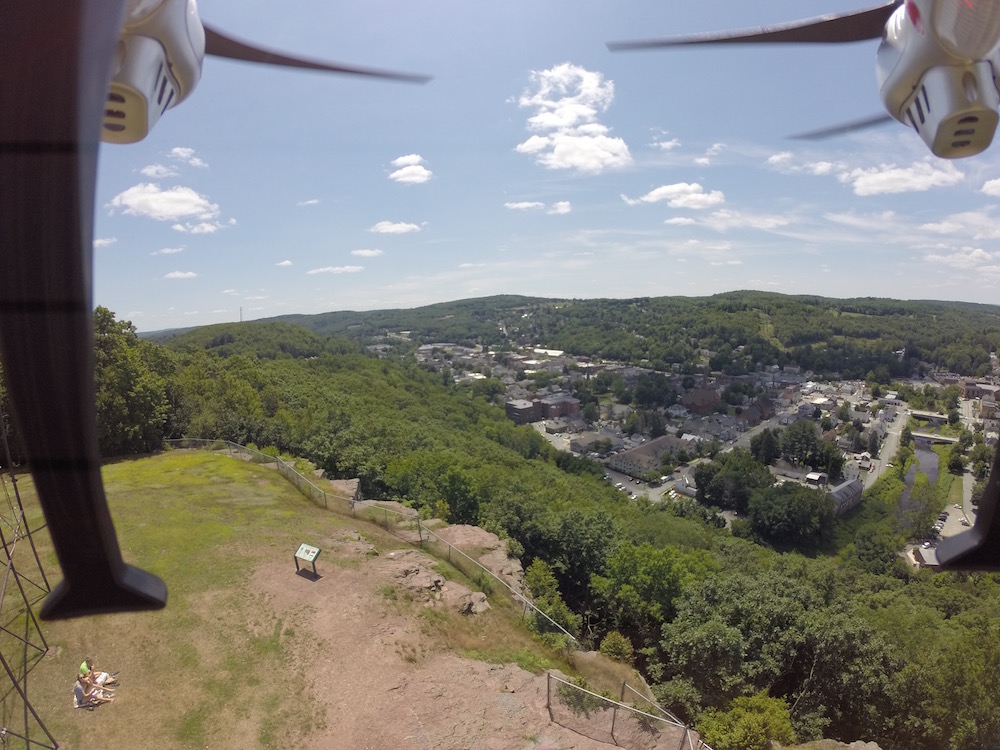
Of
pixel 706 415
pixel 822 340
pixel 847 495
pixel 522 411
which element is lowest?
pixel 847 495

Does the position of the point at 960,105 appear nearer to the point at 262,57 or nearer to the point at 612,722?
the point at 262,57

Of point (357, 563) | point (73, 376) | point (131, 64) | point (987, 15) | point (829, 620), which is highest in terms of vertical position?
point (987, 15)

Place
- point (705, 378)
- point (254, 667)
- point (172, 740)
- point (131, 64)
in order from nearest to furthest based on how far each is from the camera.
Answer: point (131, 64) < point (172, 740) < point (254, 667) < point (705, 378)

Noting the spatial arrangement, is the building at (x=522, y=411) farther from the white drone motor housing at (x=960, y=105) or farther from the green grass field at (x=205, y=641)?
the white drone motor housing at (x=960, y=105)

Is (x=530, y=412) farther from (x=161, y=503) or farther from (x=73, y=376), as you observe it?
(x=73, y=376)

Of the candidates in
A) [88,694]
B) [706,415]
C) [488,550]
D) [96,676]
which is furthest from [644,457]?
[88,694]

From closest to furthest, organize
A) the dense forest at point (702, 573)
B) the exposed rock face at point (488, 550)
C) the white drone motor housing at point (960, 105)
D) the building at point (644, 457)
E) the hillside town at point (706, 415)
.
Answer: the white drone motor housing at point (960, 105) → the dense forest at point (702, 573) → the exposed rock face at point (488, 550) → the hillside town at point (706, 415) → the building at point (644, 457)

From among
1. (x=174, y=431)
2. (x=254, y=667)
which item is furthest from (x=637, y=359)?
(x=254, y=667)

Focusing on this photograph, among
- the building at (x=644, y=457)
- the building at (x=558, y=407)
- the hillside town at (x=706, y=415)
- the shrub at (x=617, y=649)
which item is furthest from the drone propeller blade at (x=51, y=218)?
the building at (x=558, y=407)
